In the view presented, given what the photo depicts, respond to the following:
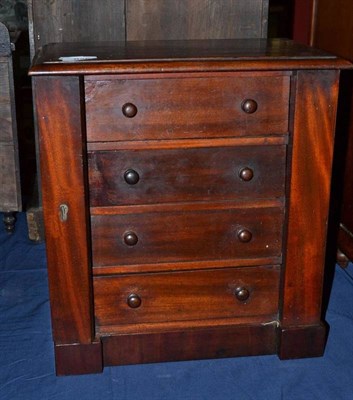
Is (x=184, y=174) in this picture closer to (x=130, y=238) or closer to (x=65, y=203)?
(x=130, y=238)

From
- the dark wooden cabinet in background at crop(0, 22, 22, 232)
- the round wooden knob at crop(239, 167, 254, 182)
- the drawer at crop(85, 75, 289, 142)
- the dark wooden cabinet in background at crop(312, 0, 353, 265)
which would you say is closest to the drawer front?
the round wooden knob at crop(239, 167, 254, 182)

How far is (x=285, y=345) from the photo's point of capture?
6.97ft

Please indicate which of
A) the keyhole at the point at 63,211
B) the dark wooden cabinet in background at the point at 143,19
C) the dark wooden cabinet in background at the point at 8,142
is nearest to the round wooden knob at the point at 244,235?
the keyhole at the point at 63,211

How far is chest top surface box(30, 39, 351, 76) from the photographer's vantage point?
70.0 inches

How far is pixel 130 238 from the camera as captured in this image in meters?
1.97

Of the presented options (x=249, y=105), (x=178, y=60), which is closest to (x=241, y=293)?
(x=249, y=105)

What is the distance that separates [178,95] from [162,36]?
32.8 inches

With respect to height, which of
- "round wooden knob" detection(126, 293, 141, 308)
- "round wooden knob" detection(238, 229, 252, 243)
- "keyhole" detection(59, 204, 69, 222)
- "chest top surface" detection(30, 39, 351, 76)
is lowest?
"round wooden knob" detection(126, 293, 141, 308)

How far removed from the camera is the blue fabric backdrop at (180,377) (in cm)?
198

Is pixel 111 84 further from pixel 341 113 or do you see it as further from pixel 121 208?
pixel 341 113

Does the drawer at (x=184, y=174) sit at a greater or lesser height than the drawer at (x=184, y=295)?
greater

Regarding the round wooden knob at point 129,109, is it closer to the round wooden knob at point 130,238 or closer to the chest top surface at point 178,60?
the chest top surface at point 178,60

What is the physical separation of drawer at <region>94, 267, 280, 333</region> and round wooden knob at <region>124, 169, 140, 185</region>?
0.30 metres

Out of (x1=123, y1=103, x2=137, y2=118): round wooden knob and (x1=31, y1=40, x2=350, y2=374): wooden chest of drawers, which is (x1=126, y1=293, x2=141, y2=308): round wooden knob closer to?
(x1=31, y1=40, x2=350, y2=374): wooden chest of drawers
